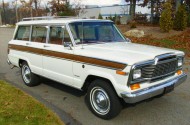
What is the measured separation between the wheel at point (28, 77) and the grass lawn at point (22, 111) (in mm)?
824

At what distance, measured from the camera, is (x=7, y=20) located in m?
67.4

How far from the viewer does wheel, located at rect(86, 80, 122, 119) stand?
16.2 feet

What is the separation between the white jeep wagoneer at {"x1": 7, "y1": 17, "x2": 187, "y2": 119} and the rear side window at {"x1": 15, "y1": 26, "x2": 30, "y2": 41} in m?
0.06

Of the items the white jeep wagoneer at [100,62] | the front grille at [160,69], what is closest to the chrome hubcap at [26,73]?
the white jeep wagoneer at [100,62]

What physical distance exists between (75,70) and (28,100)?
4.65 ft

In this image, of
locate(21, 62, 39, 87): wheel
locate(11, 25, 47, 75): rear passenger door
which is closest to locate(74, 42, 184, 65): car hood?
locate(11, 25, 47, 75): rear passenger door

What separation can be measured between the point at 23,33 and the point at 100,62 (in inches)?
140

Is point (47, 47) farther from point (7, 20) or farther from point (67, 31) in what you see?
point (7, 20)

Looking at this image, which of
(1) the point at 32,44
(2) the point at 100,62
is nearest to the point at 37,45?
(1) the point at 32,44

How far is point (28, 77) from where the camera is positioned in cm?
765

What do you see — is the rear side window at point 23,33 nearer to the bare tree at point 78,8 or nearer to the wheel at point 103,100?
the wheel at point 103,100

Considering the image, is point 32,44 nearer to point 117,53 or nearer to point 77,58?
point 77,58

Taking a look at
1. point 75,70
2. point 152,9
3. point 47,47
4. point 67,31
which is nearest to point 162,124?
point 75,70

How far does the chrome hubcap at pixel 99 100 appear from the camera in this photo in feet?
16.9
